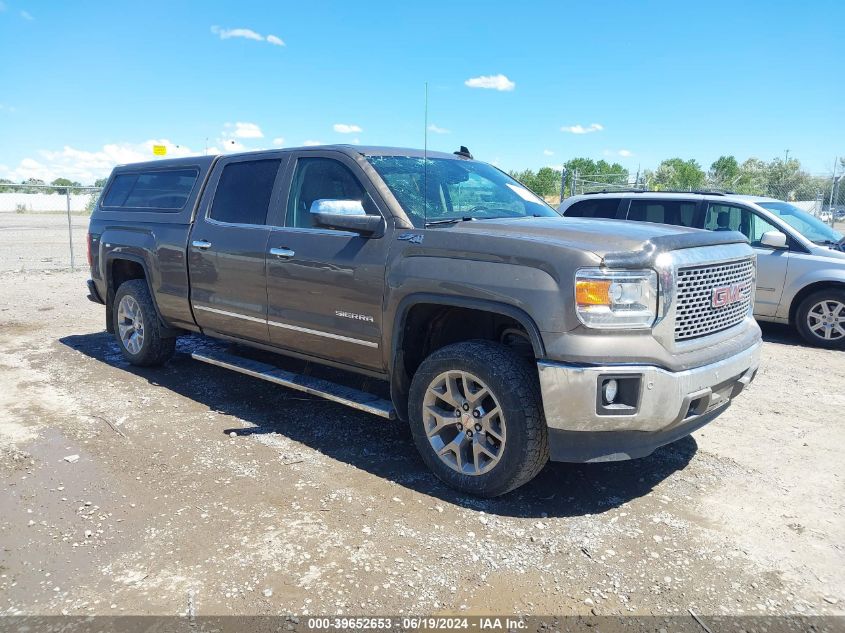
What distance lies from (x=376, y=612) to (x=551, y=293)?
1669 millimetres

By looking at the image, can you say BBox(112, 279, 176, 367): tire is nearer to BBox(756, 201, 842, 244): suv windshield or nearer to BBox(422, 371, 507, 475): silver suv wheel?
BBox(422, 371, 507, 475): silver suv wheel

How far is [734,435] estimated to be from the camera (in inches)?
183

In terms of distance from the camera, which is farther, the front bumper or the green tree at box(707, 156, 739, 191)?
the green tree at box(707, 156, 739, 191)

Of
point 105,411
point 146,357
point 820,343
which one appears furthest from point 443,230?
point 820,343

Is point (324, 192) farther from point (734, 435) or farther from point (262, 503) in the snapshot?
point (734, 435)

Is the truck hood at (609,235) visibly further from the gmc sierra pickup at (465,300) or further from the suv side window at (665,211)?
the suv side window at (665,211)

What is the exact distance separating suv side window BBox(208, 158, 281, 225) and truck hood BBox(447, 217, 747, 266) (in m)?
1.75

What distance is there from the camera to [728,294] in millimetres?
3662

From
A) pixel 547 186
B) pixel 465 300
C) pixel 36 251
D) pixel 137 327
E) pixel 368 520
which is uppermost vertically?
pixel 547 186

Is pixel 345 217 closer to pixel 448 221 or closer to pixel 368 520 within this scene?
pixel 448 221

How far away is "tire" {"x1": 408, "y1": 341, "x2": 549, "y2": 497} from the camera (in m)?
3.36

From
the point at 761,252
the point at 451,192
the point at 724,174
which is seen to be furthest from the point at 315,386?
the point at 724,174

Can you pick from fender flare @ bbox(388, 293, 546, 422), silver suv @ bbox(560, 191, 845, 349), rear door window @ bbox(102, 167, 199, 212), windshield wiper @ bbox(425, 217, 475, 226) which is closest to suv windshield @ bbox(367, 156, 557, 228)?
windshield wiper @ bbox(425, 217, 475, 226)

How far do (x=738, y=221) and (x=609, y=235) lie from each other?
561cm
